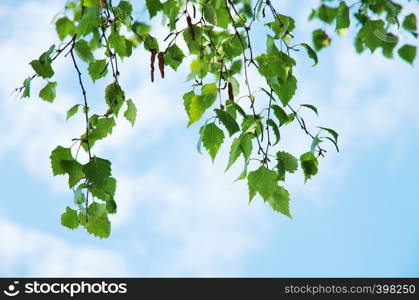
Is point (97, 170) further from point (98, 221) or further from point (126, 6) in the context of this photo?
point (126, 6)

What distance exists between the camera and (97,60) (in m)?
1.83

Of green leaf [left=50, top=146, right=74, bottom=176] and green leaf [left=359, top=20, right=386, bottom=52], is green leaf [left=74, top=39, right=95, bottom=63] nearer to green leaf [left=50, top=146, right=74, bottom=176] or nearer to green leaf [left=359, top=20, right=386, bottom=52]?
green leaf [left=50, top=146, right=74, bottom=176]

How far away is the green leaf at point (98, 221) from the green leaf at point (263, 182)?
0.52 meters

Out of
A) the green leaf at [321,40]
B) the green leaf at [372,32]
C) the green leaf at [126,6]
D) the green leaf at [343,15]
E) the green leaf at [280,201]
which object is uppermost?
the green leaf at [321,40]

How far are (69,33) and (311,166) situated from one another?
1.24 meters

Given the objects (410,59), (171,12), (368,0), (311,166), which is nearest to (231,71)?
(171,12)

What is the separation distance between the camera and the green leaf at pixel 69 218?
5.66 ft

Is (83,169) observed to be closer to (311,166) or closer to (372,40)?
(311,166)

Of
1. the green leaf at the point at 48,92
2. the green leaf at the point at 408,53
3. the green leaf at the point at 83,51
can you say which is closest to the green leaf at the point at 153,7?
the green leaf at the point at 83,51

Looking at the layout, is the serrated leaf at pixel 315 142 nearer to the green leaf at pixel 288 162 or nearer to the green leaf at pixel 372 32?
the green leaf at pixel 288 162

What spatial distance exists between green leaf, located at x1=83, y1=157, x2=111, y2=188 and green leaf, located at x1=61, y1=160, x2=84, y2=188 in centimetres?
9

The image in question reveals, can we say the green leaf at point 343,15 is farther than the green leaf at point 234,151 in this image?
Yes

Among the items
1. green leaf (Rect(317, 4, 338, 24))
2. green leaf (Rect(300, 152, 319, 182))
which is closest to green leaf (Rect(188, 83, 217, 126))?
green leaf (Rect(300, 152, 319, 182))

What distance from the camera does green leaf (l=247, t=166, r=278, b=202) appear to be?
154 centimetres
